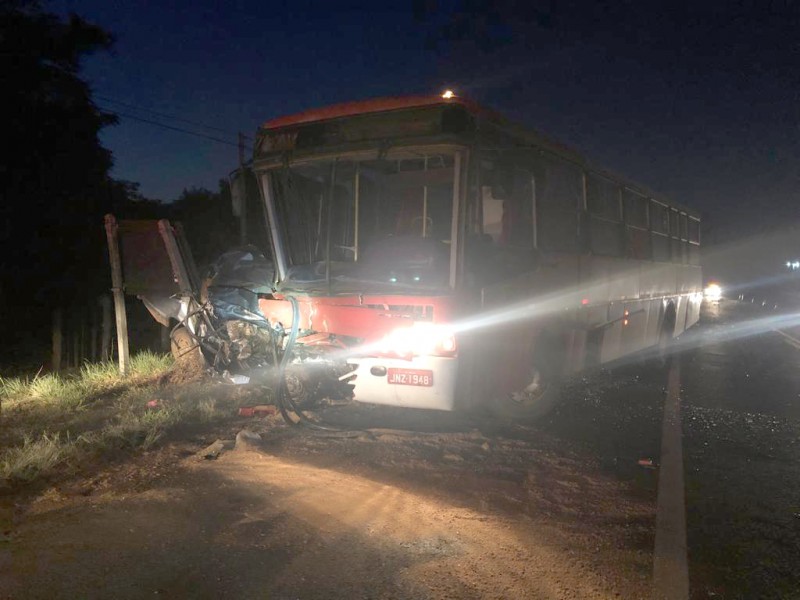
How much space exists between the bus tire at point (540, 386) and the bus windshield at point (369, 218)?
2.00 metres

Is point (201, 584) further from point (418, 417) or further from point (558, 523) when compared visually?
point (418, 417)

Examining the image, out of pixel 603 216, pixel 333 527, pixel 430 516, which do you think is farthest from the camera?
pixel 603 216

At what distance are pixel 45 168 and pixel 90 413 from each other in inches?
339

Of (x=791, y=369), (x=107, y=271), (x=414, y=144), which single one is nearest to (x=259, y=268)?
(x=414, y=144)

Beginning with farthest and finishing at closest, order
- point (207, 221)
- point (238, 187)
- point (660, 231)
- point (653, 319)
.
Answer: point (207, 221)
point (660, 231)
point (653, 319)
point (238, 187)

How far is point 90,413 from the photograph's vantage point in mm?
7133

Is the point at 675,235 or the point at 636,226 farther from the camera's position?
the point at 675,235

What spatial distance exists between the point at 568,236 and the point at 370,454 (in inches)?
153

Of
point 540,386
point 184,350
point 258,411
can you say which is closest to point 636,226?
point 540,386

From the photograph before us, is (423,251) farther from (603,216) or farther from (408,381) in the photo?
(603,216)

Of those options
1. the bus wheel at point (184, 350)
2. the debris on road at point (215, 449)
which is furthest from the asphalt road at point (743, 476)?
the bus wheel at point (184, 350)

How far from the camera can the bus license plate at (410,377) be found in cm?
586

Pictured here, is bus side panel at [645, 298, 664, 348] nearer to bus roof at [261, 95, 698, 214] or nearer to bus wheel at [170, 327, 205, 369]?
bus roof at [261, 95, 698, 214]

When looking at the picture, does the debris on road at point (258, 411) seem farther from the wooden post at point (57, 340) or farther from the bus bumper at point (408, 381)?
the wooden post at point (57, 340)
